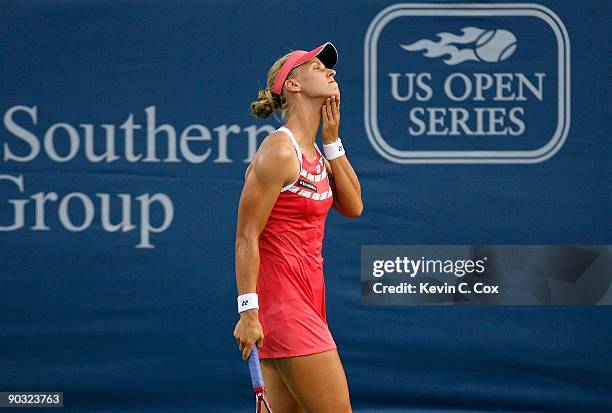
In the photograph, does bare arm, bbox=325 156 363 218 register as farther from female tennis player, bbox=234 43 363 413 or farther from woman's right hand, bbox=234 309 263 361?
woman's right hand, bbox=234 309 263 361

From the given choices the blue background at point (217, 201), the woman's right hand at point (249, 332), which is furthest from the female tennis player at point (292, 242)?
the blue background at point (217, 201)

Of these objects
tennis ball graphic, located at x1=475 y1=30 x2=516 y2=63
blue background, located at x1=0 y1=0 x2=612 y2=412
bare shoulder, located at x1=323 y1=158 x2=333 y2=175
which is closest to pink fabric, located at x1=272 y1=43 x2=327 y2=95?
bare shoulder, located at x1=323 y1=158 x2=333 y2=175

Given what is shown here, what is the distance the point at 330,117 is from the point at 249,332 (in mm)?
768

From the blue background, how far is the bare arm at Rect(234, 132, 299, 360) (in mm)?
1991

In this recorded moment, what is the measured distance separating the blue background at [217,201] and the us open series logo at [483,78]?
0.28 ft

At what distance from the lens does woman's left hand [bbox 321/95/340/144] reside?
3668mm

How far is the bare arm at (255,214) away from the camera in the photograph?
342cm

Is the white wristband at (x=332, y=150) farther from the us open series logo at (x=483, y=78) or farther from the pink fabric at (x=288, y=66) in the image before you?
the us open series logo at (x=483, y=78)

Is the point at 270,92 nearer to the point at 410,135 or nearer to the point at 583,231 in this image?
the point at 410,135

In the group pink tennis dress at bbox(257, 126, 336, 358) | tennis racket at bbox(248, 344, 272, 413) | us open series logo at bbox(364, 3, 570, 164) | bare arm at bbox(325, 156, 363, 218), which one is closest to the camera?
tennis racket at bbox(248, 344, 272, 413)

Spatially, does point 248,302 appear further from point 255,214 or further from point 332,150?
point 332,150

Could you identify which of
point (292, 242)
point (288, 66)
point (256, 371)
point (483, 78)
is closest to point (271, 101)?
point (288, 66)

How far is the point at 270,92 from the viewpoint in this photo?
3.72 m

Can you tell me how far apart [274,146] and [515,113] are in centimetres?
222
